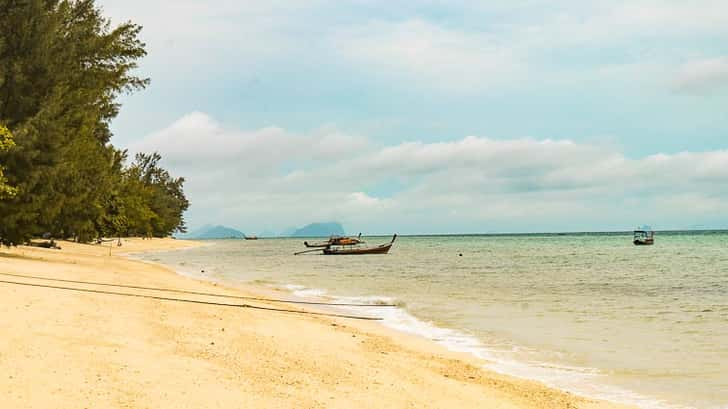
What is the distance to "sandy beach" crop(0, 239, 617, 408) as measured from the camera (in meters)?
6.86

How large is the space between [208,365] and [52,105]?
1996 centimetres

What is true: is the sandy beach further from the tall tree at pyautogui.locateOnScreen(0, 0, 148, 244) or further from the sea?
the tall tree at pyautogui.locateOnScreen(0, 0, 148, 244)

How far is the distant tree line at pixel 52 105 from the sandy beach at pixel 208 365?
12.2m

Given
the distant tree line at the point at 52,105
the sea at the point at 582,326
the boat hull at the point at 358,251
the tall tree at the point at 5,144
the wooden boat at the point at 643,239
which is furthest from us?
the wooden boat at the point at 643,239

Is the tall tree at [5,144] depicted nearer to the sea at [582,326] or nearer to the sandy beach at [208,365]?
the sandy beach at [208,365]

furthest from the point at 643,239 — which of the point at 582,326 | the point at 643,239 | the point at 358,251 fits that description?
the point at 582,326

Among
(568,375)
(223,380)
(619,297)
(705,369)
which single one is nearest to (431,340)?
(568,375)

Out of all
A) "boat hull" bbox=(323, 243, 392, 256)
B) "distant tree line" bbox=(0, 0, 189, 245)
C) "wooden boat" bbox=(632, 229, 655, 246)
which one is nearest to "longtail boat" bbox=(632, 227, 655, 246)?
"wooden boat" bbox=(632, 229, 655, 246)

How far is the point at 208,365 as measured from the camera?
27.6 ft

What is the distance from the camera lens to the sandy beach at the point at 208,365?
6.86 metres

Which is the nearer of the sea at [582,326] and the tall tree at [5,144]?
the sea at [582,326]

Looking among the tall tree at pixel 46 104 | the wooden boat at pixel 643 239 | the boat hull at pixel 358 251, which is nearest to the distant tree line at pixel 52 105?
the tall tree at pixel 46 104

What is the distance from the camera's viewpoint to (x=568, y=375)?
11.1 metres

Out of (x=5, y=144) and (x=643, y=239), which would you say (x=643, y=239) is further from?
(x=5, y=144)
